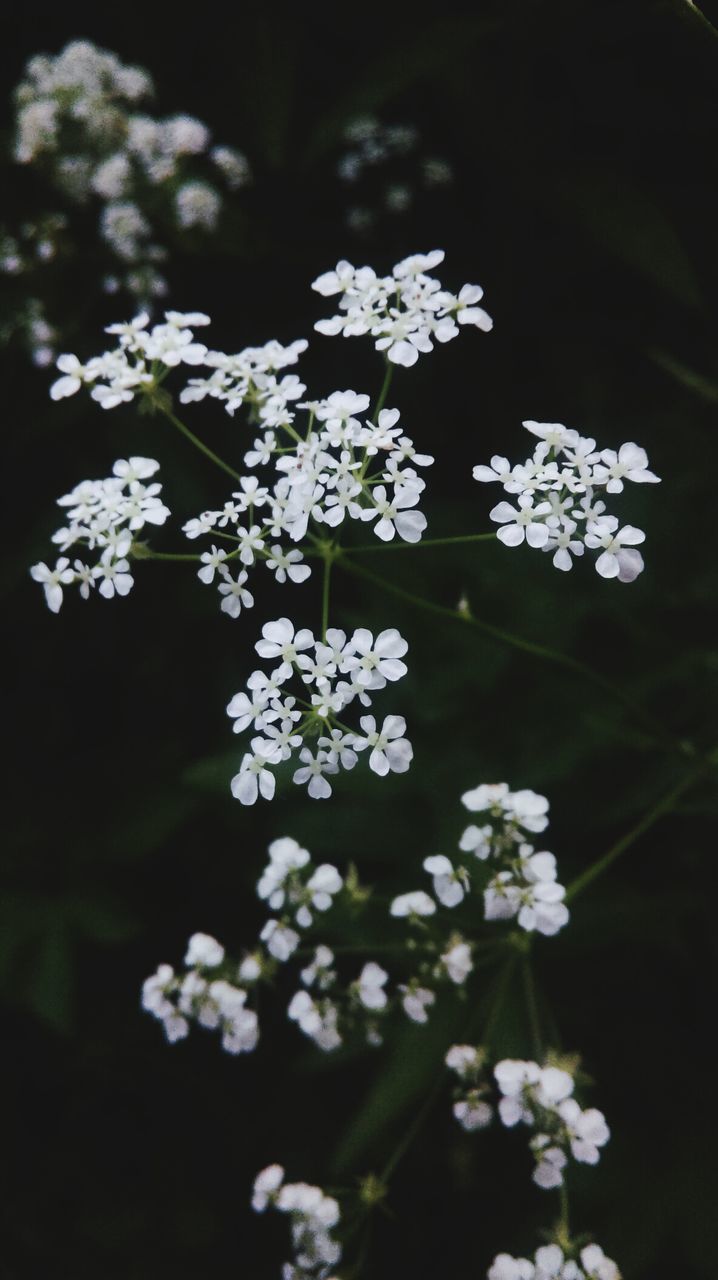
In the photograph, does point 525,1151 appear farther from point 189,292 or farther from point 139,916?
point 189,292

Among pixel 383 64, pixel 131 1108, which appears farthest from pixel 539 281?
pixel 131 1108

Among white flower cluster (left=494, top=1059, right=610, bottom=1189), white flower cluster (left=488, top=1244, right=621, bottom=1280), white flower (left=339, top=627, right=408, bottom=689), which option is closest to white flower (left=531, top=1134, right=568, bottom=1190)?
white flower cluster (left=494, top=1059, right=610, bottom=1189)

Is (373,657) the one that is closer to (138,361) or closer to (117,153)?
(138,361)

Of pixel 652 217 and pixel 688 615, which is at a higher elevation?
pixel 652 217

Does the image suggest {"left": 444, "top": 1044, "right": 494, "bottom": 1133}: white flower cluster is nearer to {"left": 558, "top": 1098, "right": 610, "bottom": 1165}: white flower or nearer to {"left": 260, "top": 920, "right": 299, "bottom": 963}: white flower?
{"left": 558, "top": 1098, "right": 610, "bottom": 1165}: white flower

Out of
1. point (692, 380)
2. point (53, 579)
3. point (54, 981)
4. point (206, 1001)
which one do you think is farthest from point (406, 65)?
point (54, 981)

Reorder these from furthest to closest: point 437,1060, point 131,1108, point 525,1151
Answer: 1. point 131,1108
2. point 525,1151
3. point 437,1060
